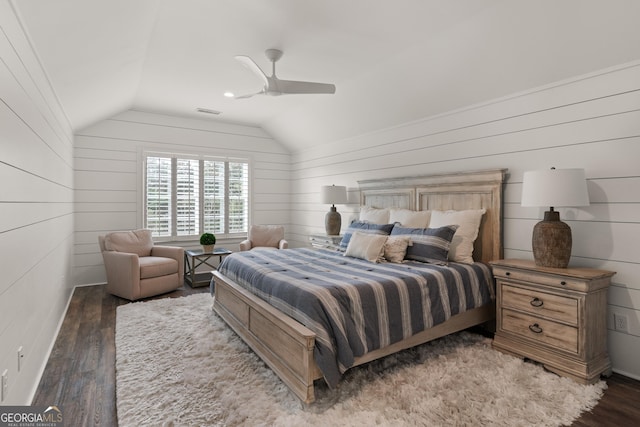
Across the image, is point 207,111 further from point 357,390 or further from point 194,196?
point 357,390

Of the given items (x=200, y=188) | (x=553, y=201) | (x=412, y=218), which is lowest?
(x=412, y=218)

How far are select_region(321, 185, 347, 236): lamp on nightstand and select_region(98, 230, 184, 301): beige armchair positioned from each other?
227 centimetres

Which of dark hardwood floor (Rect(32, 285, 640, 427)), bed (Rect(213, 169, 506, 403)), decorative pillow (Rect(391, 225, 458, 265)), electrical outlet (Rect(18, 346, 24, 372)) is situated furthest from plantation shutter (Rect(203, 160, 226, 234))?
electrical outlet (Rect(18, 346, 24, 372))

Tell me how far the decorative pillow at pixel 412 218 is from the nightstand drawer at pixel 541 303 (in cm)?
115

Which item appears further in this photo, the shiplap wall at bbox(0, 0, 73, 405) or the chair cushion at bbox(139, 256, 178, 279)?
the chair cushion at bbox(139, 256, 178, 279)

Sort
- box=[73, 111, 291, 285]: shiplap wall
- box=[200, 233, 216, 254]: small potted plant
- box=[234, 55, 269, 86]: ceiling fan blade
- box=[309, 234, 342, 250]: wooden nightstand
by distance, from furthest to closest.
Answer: box=[200, 233, 216, 254]: small potted plant, box=[73, 111, 291, 285]: shiplap wall, box=[309, 234, 342, 250]: wooden nightstand, box=[234, 55, 269, 86]: ceiling fan blade

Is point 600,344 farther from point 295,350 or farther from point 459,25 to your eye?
point 459,25

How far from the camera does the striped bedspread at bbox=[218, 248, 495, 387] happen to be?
7.34 ft

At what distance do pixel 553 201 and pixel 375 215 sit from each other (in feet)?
7.22

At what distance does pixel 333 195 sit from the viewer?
17.4 feet

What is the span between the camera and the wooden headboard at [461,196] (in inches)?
136

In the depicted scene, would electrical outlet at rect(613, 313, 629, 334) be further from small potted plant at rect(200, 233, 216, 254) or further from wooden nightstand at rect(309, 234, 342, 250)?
small potted plant at rect(200, 233, 216, 254)

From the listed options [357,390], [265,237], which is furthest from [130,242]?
[357,390]

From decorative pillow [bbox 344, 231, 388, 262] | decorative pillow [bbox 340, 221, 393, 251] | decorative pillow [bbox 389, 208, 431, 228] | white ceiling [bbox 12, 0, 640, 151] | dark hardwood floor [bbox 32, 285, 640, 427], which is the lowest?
dark hardwood floor [bbox 32, 285, 640, 427]
